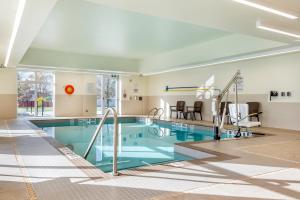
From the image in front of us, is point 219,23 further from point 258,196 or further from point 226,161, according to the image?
point 258,196

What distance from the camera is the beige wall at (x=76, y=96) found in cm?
1215

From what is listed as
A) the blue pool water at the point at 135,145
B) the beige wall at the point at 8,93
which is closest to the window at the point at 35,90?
the beige wall at the point at 8,93

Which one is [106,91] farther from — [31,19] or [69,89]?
[31,19]

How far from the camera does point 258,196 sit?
2348mm

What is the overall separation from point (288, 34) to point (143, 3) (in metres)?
3.39

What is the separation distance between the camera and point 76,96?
41.1 feet

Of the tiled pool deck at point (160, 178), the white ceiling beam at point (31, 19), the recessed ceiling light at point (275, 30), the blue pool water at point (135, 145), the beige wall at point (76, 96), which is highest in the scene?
the white ceiling beam at point (31, 19)

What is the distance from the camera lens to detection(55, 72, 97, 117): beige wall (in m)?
12.1

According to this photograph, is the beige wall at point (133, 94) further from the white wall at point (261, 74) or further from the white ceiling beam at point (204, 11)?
the white ceiling beam at point (204, 11)

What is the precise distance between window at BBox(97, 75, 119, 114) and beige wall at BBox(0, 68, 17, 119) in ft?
12.9

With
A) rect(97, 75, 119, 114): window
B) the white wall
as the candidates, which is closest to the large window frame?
rect(97, 75, 119, 114): window

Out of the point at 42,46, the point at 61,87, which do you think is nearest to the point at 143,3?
the point at 42,46

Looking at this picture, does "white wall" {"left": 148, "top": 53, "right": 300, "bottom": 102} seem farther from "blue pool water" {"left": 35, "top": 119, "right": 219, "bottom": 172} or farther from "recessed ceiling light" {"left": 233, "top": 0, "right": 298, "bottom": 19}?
"recessed ceiling light" {"left": 233, "top": 0, "right": 298, "bottom": 19}

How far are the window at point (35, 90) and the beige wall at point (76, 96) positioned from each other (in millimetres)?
517
